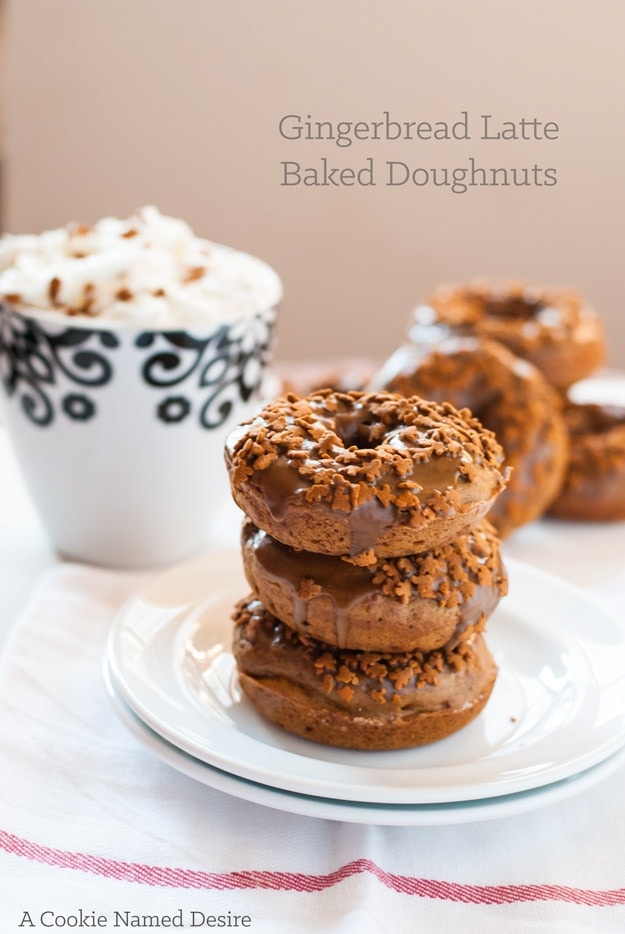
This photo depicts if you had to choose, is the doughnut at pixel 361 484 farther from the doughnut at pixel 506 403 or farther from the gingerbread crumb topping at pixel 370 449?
the doughnut at pixel 506 403

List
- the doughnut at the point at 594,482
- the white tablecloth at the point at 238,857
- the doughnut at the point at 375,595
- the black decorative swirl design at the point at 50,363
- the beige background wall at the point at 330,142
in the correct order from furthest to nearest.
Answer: the beige background wall at the point at 330,142 → the doughnut at the point at 594,482 → the black decorative swirl design at the point at 50,363 → the doughnut at the point at 375,595 → the white tablecloth at the point at 238,857

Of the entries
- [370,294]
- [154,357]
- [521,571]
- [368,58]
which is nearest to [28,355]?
[154,357]

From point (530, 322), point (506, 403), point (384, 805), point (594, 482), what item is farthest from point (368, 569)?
point (530, 322)

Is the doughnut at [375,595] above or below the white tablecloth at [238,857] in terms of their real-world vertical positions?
above

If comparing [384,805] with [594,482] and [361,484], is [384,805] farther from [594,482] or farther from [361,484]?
[594,482]

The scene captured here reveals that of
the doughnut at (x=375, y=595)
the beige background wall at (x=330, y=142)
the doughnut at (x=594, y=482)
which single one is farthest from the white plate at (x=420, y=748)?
the beige background wall at (x=330, y=142)

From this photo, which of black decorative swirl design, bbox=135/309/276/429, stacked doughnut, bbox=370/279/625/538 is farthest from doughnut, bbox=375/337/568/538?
black decorative swirl design, bbox=135/309/276/429
